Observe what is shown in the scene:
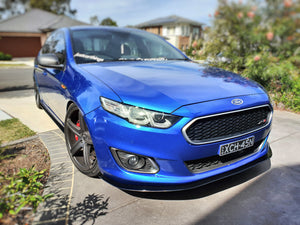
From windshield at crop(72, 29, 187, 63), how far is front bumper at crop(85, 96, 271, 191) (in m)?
1.26

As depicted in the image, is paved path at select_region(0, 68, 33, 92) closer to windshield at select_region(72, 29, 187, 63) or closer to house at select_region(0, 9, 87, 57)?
windshield at select_region(72, 29, 187, 63)

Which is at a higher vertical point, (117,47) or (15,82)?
(117,47)

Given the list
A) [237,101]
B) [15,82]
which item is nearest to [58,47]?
[237,101]

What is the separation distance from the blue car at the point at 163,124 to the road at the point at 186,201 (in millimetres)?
208

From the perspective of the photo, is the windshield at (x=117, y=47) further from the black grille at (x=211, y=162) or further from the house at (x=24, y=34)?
the house at (x=24, y=34)

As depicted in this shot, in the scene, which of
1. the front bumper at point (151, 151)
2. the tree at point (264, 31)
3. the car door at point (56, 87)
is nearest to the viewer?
the tree at point (264, 31)

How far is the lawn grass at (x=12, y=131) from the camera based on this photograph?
349cm

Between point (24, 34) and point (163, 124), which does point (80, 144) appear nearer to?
point (163, 124)

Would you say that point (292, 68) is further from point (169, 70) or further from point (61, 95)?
point (61, 95)

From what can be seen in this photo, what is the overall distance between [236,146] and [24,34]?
35986mm

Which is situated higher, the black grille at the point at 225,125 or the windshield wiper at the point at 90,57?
the windshield wiper at the point at 90,57

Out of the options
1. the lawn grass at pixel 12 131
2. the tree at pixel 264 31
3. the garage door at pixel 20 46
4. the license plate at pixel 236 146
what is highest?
the tree at pixel 264 31

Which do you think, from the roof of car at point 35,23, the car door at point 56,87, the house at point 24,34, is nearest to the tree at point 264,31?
the car door at point 56,87

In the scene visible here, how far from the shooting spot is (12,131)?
3771 millimetres
